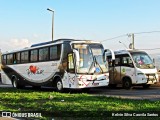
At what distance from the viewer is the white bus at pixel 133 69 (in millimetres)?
23562

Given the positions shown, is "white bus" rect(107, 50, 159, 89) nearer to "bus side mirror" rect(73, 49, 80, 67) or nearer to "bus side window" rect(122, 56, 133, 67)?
"bus side window" rect(122, 56, 133, 67)

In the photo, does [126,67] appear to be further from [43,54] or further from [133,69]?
[43,54]

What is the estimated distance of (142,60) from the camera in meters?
24.1

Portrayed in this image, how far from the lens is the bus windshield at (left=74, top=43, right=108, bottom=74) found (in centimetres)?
2164

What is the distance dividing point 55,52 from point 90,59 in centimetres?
286

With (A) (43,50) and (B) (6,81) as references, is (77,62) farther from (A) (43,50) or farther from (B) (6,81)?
(B) (6,81)

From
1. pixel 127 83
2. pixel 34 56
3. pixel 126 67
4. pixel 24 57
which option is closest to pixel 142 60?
pixel 126 67

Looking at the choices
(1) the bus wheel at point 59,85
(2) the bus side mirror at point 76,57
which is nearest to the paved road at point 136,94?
(1) the bus wheel at point 59,85

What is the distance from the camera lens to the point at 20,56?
29188mm

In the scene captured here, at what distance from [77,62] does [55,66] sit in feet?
8.16

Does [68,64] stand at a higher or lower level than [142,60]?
lower

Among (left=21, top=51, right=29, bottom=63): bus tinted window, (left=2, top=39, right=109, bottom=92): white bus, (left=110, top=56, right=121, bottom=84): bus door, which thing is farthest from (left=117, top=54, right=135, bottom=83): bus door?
(left=21, top=51, right=29, bottom=63): bus tinted window

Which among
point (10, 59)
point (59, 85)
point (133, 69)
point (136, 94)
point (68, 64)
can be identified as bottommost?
point (136, 94)

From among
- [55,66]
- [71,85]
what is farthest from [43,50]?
[71,85]
